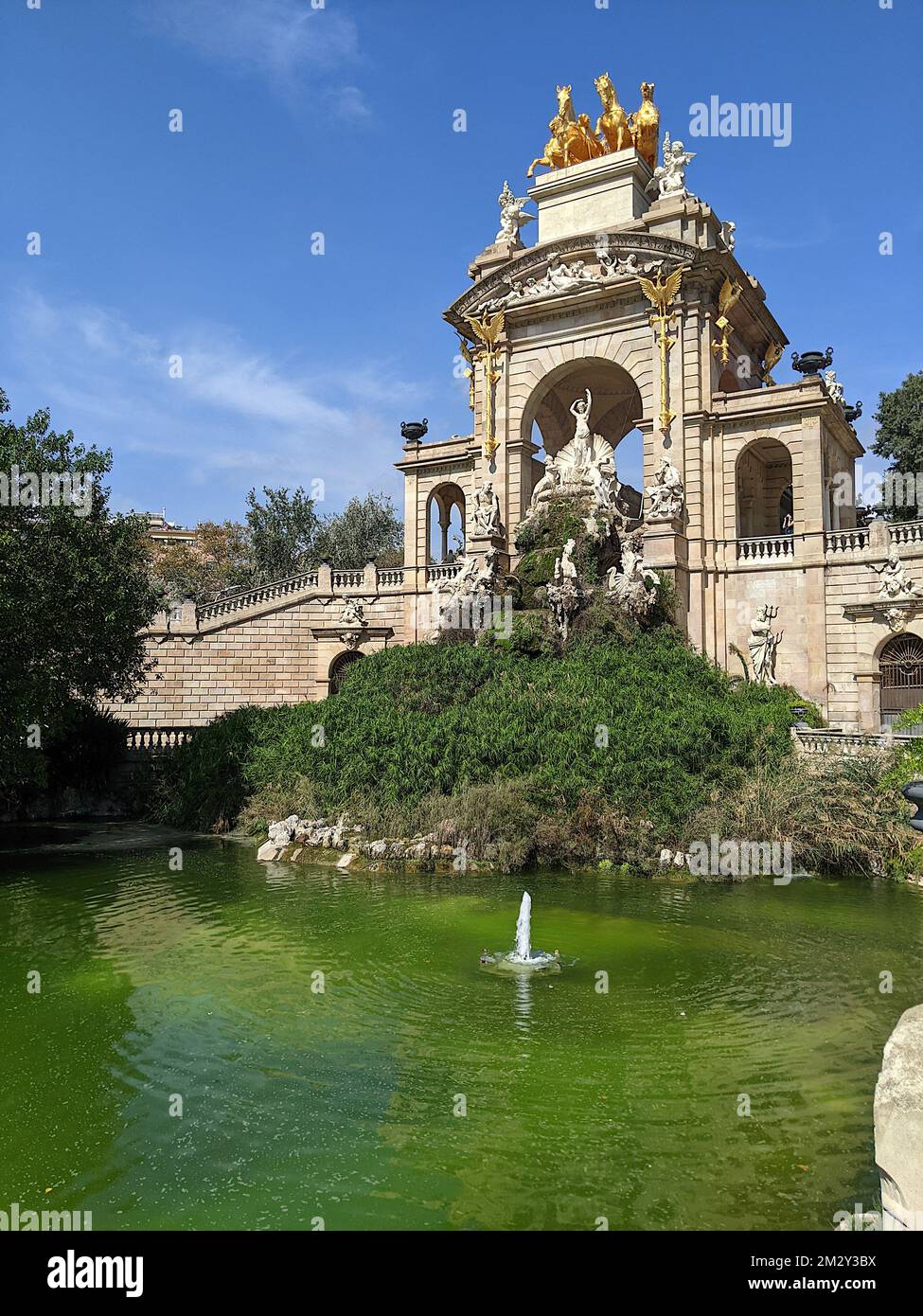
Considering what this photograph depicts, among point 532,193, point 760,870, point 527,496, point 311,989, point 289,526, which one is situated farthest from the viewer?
point 289,526

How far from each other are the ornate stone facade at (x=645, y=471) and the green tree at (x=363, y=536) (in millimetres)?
12538

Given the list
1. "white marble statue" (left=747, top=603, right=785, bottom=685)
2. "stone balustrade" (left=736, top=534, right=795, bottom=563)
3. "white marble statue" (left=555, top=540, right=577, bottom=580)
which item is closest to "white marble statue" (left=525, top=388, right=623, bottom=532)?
"white marble statue" (left=555, top=540, right=577, bottom=580)

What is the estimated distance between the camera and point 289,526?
1730 inches

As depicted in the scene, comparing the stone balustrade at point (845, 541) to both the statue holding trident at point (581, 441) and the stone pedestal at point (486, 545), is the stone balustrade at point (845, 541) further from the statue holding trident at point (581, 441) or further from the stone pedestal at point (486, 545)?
the stone pedestal at point (486, 545)

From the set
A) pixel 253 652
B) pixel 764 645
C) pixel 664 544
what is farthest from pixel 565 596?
pixel 253 652

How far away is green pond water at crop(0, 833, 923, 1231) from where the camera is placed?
5.06m

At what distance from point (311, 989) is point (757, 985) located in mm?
4357

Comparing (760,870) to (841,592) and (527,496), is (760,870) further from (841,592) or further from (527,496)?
(527,496)

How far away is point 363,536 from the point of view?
153ft

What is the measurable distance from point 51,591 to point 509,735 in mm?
8885

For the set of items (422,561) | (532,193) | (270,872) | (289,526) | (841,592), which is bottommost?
(270,872)

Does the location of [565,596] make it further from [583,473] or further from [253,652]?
[253,652]

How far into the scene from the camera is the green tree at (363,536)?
147 ft

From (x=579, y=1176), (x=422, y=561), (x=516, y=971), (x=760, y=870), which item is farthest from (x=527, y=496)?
(x=579, y=1176)
